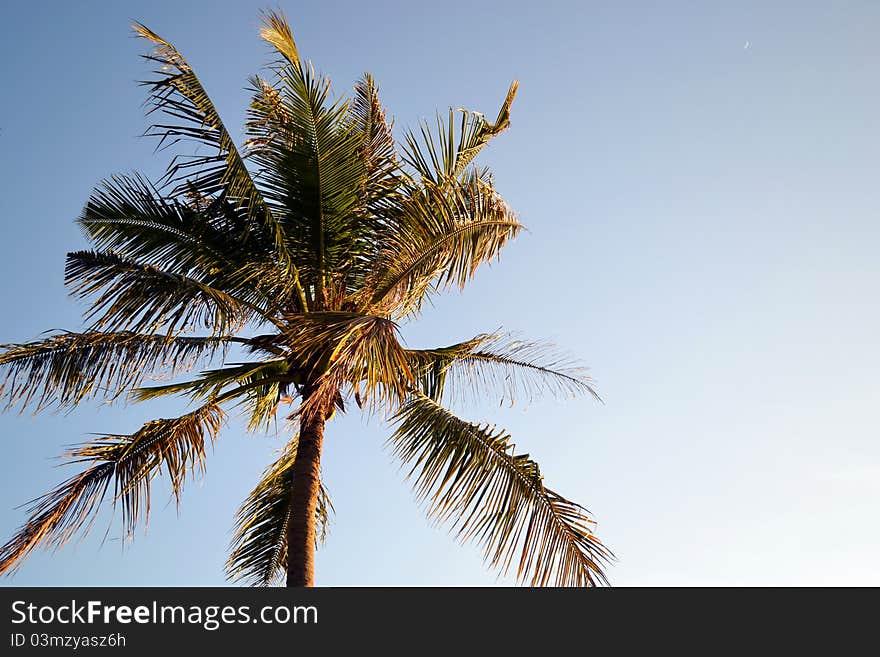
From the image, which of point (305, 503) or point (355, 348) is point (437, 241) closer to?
point (355, 348)

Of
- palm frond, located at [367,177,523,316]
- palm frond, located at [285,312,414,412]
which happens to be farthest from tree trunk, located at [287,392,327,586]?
palm frond, located at [367,177,523,316]

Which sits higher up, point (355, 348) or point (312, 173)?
point (312, 173)

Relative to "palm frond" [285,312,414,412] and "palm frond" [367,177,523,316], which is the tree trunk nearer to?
"palm frond" [285,312,414,412]

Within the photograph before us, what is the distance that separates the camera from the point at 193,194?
32.0 feet

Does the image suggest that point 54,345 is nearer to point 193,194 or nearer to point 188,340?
point 188,340

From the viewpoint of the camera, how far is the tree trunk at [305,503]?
27.2 feet

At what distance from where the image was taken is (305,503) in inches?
345

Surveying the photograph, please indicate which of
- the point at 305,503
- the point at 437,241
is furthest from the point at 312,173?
the point at 305,503

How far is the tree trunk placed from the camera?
829 centimetres

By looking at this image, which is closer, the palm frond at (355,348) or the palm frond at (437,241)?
the palm frond at (355,348)

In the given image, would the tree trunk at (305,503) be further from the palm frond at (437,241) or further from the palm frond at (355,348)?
the palm frond at (437,241)

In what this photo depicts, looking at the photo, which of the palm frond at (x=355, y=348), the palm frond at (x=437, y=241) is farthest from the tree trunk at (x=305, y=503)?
the palm frond at (x=437, y=241)
